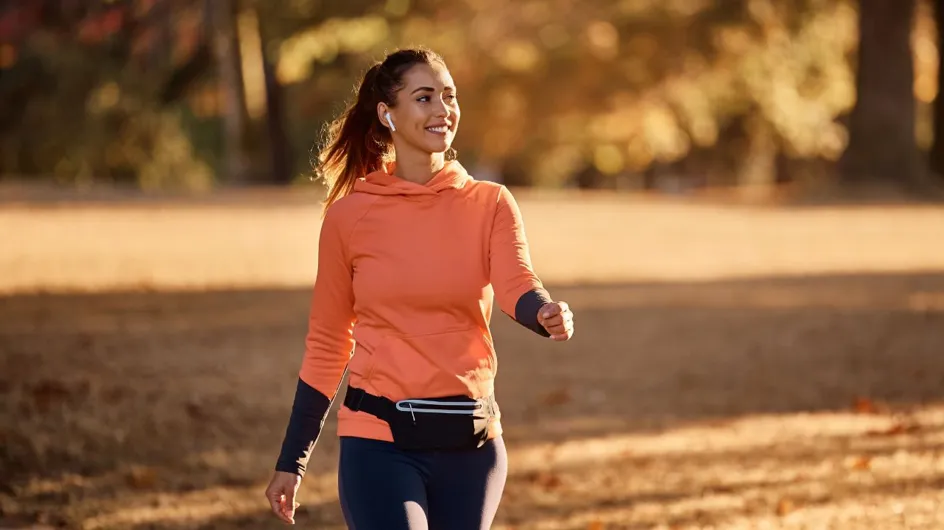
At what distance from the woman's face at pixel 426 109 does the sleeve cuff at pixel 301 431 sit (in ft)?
2.35

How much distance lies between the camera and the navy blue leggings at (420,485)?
3607 mm

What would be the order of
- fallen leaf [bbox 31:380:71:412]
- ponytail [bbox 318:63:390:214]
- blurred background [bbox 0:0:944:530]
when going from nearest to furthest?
ponytail [bbox 318:63:390:214] → blurred background [bbox 0:0:944:530] → fallen leaf [bbox 31:380:71:412]

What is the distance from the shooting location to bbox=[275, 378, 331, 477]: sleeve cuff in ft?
12.4

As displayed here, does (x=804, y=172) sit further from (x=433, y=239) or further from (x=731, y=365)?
(x=433, y=239)

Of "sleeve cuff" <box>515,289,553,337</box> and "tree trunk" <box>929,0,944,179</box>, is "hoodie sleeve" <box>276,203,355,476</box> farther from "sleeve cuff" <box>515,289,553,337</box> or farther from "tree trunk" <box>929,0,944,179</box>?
"tree trunk" <box>929,0,944,179</box>

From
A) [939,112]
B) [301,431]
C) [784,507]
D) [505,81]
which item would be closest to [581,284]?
[784,507]

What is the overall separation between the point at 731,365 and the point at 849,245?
808cm

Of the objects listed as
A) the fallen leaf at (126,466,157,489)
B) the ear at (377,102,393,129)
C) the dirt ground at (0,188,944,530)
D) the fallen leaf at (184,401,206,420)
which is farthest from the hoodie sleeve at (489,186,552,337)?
the fallen leaf at (184,401,206,420)

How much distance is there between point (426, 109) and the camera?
150 inches

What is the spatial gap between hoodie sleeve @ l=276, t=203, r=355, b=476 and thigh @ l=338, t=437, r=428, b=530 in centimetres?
14

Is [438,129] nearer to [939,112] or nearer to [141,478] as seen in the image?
[141,478]

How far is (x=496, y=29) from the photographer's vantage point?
33812mm

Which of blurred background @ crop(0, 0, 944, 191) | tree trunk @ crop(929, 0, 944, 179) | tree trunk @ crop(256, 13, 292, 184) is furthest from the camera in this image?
tree trunk @ crop(256, 13, 292, 184)

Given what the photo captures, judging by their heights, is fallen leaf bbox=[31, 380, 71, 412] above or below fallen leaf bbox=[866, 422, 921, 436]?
above
